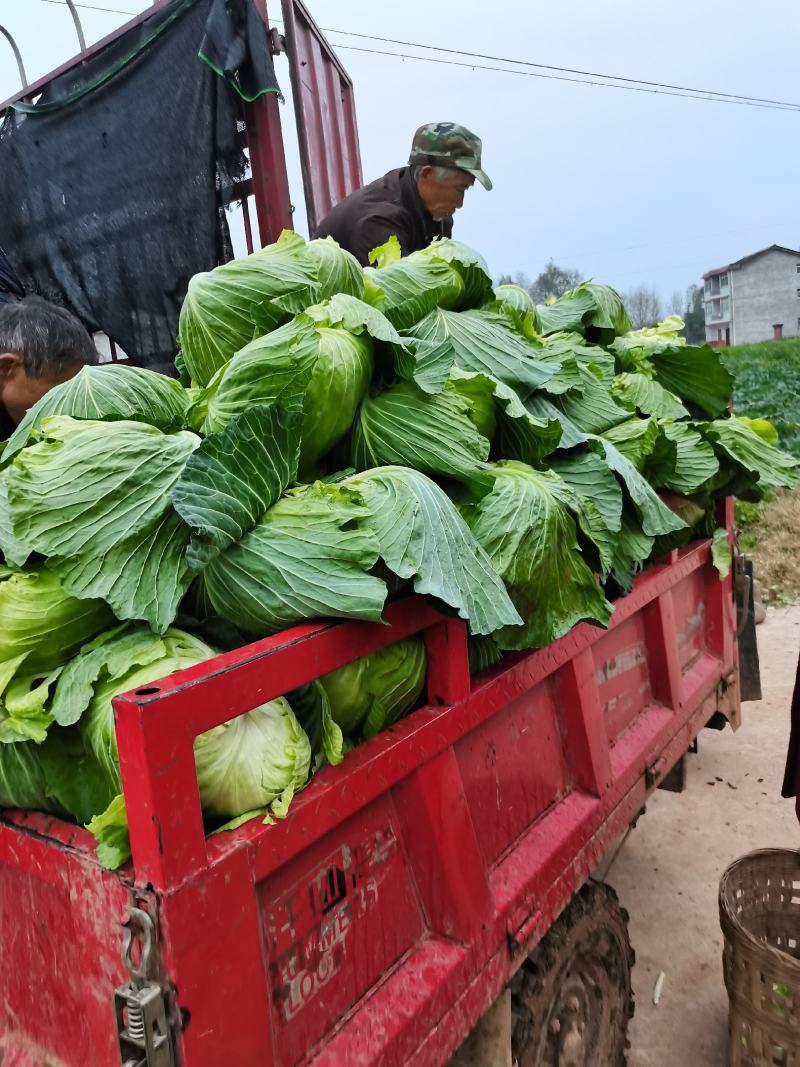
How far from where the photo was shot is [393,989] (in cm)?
154

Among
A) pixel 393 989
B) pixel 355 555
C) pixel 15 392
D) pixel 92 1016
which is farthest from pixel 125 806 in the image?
pixel 15 392

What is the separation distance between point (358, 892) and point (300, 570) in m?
0.66

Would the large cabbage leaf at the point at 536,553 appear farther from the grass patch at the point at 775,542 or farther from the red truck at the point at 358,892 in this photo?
the grass patch at the point at 775,542

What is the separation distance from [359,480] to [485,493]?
0.38m

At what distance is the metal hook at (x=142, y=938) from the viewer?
3.56ft

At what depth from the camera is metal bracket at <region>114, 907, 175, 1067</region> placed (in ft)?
3.52

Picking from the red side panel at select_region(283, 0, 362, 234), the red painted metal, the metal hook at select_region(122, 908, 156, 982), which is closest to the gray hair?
the red painted metal

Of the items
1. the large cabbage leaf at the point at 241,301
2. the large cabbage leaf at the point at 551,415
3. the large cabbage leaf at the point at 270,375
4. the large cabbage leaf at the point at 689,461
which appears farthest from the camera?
the large cabbage leaf at the point at 689,461

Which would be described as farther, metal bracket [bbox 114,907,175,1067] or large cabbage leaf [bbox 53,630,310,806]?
large cabbage leaf [bbox 53,630,310,806]

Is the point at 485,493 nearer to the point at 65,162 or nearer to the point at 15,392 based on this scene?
the point at 15,392

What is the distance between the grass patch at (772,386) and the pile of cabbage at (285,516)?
7404mm

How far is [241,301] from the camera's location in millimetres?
2102

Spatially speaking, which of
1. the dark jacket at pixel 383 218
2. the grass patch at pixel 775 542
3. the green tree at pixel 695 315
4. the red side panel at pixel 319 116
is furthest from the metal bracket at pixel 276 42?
the green tree at pixel 695 315

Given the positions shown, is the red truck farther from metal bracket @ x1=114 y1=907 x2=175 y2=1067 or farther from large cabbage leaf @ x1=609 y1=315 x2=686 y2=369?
large cabbage leaf @ x1=609 y1=315 x2=686 y2=369
